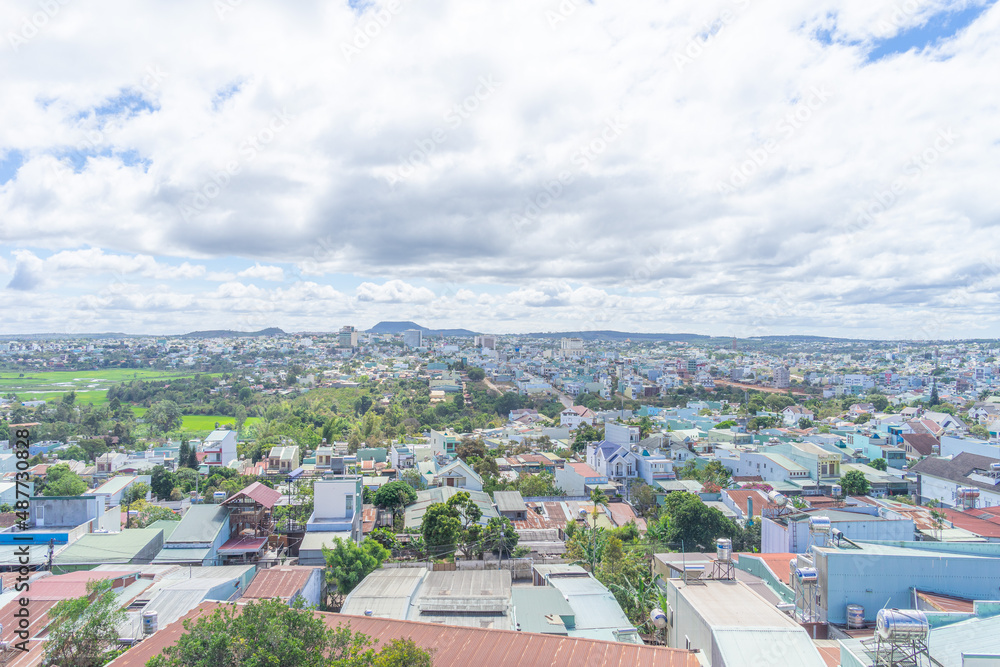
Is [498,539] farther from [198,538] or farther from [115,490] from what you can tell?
[115,490]

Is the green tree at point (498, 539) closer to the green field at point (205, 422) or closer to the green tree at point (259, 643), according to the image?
the green tree at point (259, 643)

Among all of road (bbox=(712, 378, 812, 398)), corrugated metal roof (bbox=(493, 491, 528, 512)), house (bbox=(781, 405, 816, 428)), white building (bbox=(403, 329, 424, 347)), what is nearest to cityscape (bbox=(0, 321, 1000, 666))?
corrugated metal roof (bbox=(493, 491, 528, 512))

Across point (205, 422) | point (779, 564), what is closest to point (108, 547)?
point (779, 564)

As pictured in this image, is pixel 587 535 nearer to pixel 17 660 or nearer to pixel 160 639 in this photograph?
pixel 160 639

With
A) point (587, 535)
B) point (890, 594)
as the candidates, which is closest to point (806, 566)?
point (890, 594)

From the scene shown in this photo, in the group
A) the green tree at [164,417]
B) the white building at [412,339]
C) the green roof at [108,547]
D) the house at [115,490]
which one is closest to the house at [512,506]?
the green roof at [108,547]

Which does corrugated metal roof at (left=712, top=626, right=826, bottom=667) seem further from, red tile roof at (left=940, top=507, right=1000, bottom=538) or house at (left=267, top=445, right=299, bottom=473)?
house at (left=267, top=445, right=299, bottom=473)
